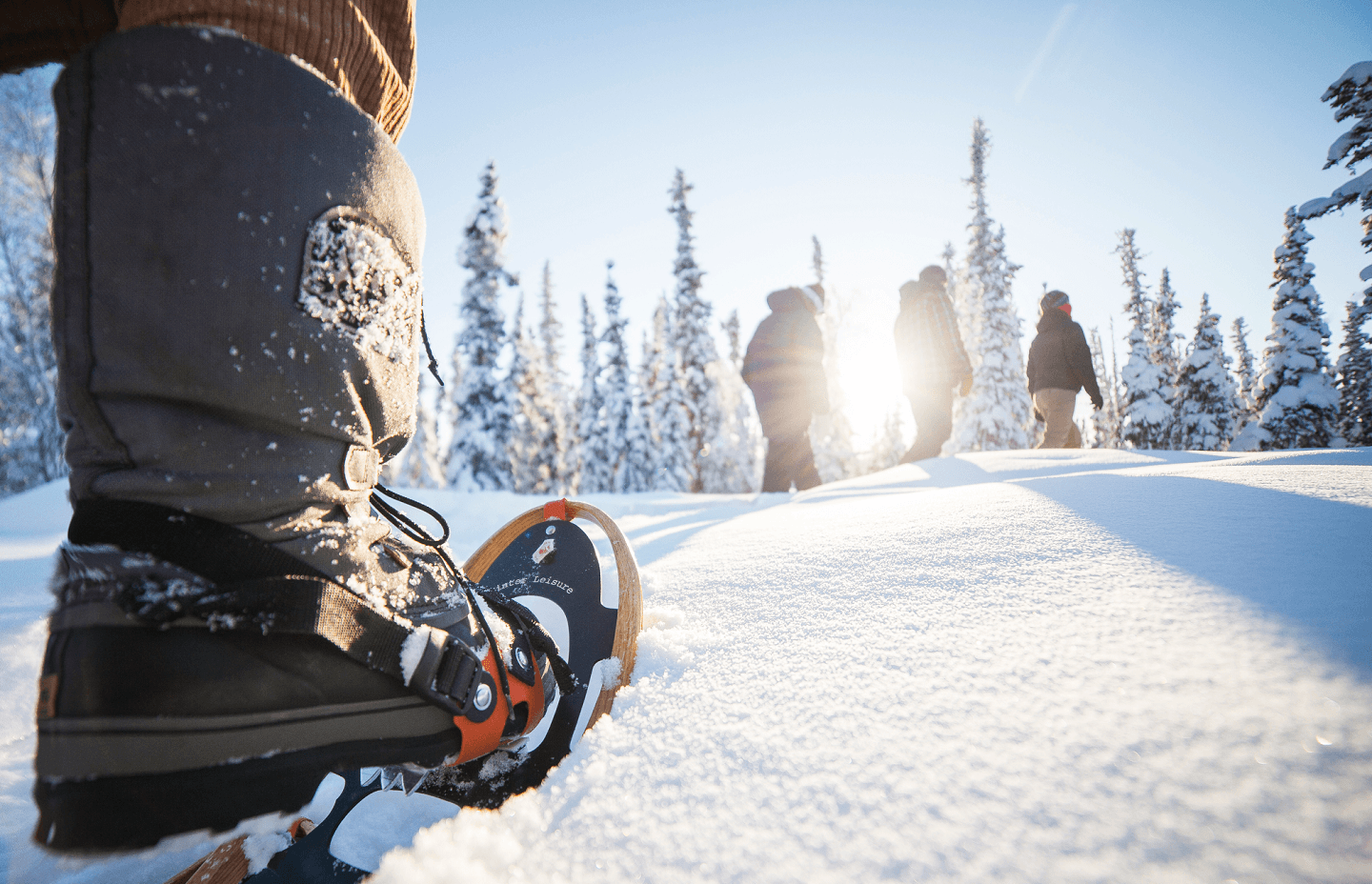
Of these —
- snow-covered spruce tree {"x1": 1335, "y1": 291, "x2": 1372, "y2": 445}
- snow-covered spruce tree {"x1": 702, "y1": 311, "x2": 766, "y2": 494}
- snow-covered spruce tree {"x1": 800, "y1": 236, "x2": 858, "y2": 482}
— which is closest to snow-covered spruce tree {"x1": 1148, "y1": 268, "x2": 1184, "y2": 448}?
snow-covered spruce tree {"x1": 1335, "y1": 291, "x2": 1372, "y2": 445}

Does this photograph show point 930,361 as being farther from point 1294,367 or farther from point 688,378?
point 1294,367

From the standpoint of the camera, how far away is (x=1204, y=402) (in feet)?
46.4

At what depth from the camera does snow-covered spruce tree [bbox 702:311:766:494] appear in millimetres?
19578

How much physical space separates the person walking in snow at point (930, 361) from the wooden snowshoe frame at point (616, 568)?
4.81 metres

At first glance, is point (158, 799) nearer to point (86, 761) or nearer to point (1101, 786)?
point (86, 761)

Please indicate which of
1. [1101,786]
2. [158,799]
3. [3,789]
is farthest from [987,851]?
[3,789]

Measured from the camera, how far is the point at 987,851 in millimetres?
376

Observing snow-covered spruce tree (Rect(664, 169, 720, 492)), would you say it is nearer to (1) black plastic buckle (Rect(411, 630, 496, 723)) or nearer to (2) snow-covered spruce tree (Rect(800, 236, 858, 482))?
(2) snow-covered spruce tree (Rect(800, 236, 858, 482))

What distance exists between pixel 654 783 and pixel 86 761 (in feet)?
1.58

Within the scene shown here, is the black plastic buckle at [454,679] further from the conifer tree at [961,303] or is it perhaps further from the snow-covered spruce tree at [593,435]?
the conifer tree at [961,303]

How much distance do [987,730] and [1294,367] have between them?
681 inches

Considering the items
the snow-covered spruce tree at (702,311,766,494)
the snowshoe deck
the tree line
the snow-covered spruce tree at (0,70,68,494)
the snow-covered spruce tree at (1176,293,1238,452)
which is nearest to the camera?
the snowshoe deck

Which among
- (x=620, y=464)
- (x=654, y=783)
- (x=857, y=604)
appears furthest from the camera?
(x=620, y=464)

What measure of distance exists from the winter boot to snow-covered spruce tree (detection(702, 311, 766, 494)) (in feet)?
56.0
